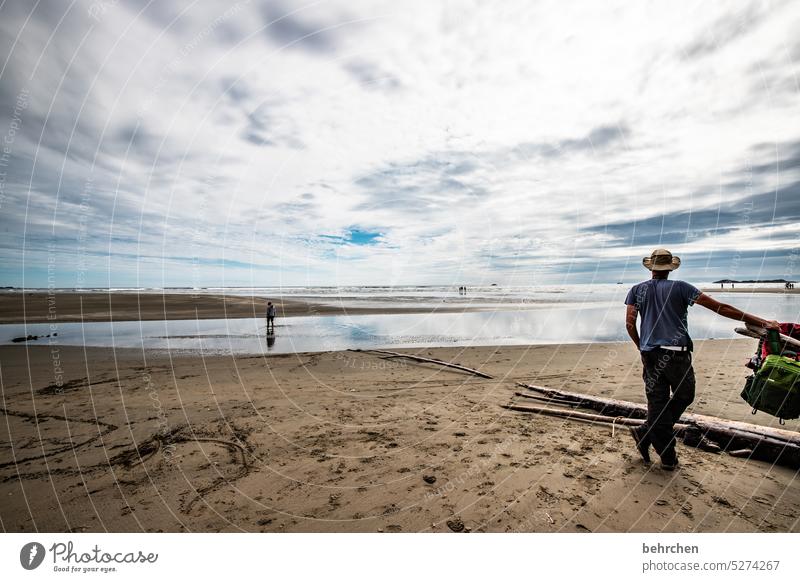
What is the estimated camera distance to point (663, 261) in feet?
17.3

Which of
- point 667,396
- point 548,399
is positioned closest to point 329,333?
point 548,399

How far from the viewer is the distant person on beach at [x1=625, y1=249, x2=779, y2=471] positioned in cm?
484

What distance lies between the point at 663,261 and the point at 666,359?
1.45 m

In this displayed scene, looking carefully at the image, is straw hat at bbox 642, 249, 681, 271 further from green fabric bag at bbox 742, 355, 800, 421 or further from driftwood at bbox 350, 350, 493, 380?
driftwood at bbox 350, 350, 493, 380

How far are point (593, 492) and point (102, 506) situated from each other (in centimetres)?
589

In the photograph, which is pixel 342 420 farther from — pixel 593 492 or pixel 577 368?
pixel 577 368

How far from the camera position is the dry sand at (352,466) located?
3.94 metres

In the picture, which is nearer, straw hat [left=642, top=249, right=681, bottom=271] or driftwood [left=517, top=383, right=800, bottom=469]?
driftwood [left=517, top=383, right=800, bottom=469]

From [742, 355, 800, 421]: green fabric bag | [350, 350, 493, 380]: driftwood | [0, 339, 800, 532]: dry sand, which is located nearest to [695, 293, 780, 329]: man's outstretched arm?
[742, 355, 800, 421]: green fabric bag

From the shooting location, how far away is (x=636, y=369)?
11.0 metres

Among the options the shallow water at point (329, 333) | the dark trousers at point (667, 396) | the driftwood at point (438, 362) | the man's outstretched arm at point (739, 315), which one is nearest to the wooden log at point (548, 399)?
the driftwood at point (438, 362)

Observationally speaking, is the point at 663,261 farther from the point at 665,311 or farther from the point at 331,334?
the point at 331,334

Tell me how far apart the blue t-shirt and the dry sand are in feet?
5.78
